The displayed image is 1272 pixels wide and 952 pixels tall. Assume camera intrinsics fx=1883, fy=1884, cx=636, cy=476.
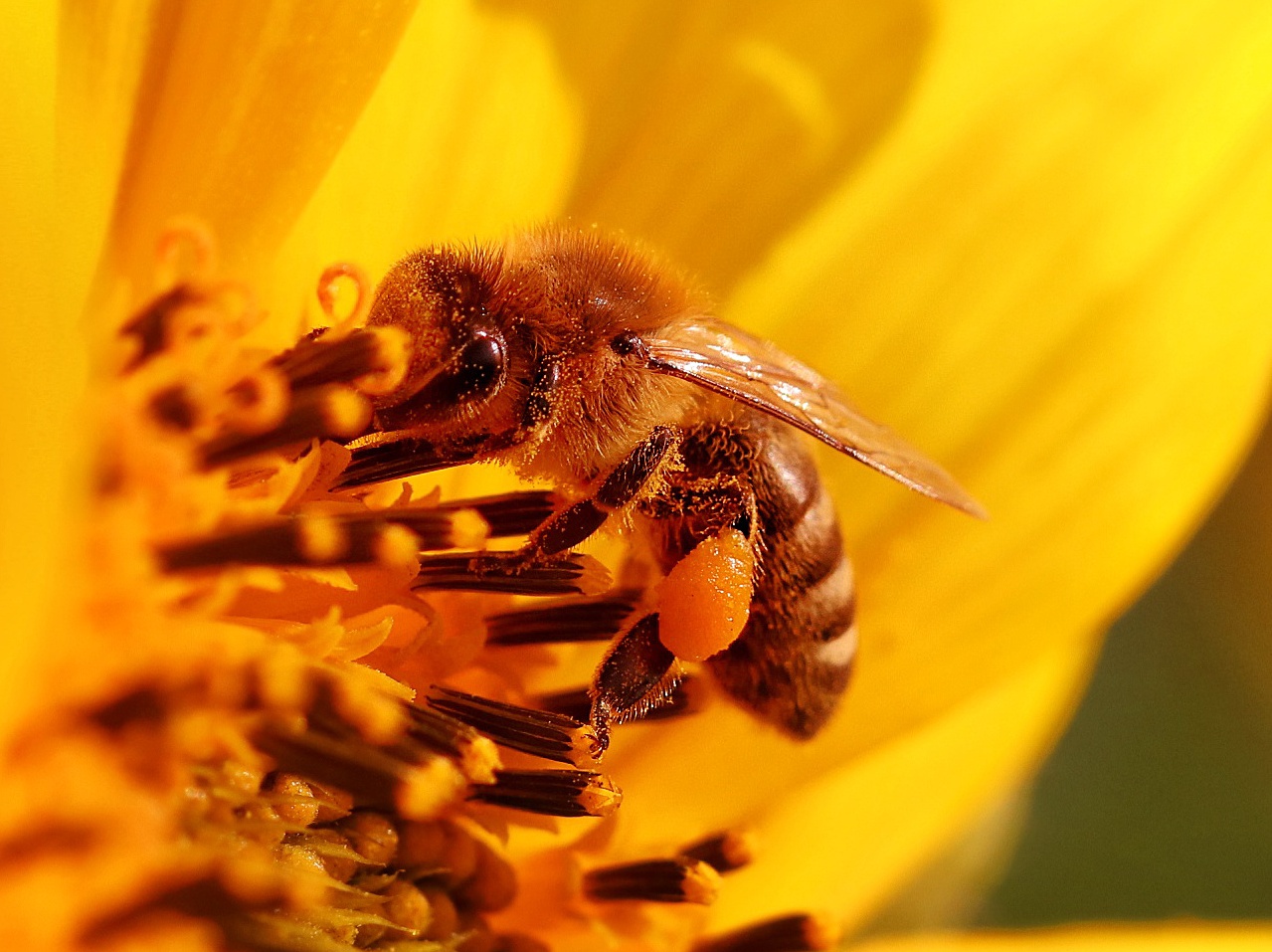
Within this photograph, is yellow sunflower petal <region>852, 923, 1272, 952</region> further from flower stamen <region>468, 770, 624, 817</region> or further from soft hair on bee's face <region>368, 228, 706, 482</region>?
A: soft hair on bee's face <region>368, 228, 706, 482</region>

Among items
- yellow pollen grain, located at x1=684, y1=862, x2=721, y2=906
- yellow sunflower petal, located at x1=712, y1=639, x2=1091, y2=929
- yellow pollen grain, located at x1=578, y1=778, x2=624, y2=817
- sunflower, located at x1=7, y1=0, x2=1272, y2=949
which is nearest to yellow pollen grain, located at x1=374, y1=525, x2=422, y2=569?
sunflower, located at x1=7, y1=0, x2=1272, y2=949

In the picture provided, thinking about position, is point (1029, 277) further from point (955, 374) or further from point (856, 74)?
point (856, 74)

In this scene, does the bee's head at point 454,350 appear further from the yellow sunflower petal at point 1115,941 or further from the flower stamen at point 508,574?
the yellow sunflower petal at point 1115,941

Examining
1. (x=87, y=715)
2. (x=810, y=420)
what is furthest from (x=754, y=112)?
(x=87, y=715)

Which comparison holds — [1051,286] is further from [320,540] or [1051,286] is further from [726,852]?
[320,540]

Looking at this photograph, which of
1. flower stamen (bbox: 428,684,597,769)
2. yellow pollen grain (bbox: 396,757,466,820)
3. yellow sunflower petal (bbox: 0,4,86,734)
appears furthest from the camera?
flower stamen (bbox: 428,684,597,769)

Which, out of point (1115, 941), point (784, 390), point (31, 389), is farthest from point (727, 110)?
point (31, 389)
